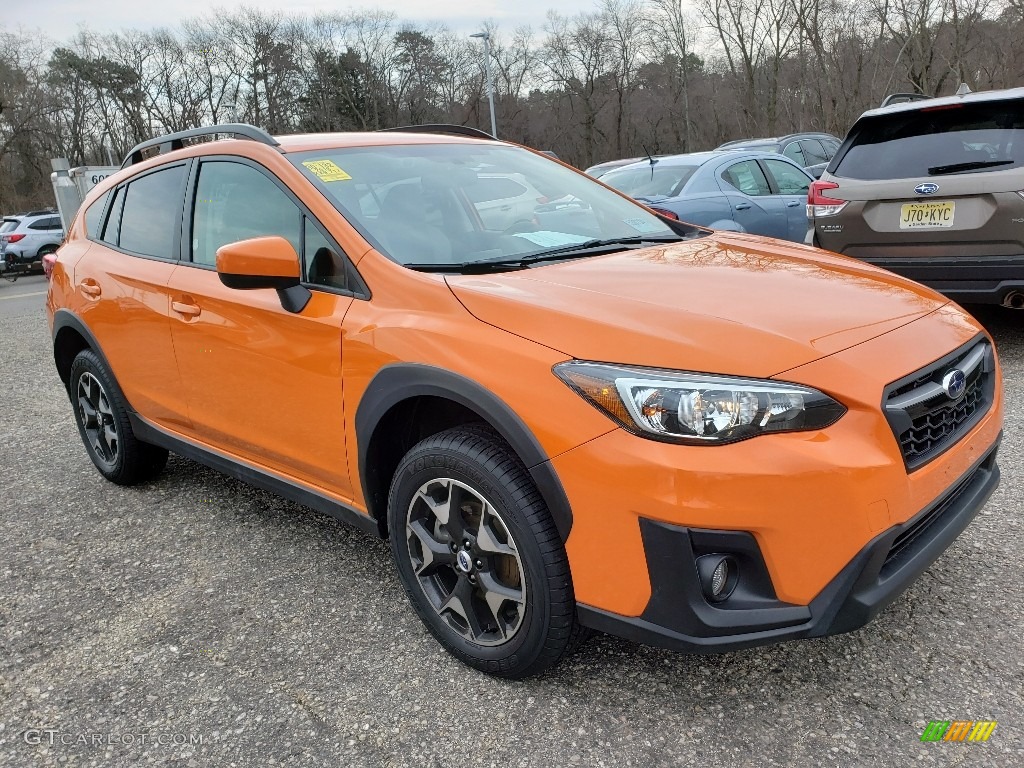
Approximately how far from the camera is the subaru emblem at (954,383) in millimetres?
2088

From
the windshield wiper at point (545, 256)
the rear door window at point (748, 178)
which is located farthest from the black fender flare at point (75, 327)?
the rear door window at point (748, 178)

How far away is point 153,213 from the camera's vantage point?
362cm

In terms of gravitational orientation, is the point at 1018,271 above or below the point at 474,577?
above

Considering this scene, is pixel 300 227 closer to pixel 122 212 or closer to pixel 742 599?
pixel 122 212

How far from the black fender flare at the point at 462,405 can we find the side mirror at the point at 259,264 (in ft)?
1.57

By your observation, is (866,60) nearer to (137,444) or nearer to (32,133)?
(137,444)

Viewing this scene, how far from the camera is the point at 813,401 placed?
1824 mm

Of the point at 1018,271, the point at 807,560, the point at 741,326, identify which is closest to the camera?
the point at 807,560

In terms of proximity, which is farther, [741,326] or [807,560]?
[741,326]

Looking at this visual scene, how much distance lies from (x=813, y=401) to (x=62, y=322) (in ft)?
12.5

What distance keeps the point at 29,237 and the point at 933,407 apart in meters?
25.0

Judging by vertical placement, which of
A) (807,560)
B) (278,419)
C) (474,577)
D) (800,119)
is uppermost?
(800,119)

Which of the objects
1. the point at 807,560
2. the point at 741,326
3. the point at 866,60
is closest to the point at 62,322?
the point at 741,326

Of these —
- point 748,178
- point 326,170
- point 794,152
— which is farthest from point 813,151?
point 326,170
